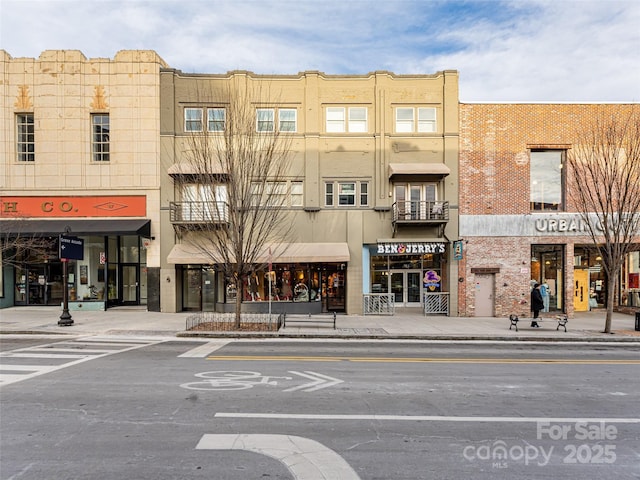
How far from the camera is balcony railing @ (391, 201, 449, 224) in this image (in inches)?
712

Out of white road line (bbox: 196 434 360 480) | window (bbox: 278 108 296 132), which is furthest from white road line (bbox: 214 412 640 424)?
window (bbox: 278 108 296 132)

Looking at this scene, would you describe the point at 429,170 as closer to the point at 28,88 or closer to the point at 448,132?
the point at 448,132

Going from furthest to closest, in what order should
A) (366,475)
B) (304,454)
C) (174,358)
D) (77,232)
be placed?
(77,232)
(174,358)
(304,454)
(366,475)

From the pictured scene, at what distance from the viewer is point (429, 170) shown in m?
18.0

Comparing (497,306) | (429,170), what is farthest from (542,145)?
(497,306)

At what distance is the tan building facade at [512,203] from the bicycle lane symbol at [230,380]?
44.1 feet

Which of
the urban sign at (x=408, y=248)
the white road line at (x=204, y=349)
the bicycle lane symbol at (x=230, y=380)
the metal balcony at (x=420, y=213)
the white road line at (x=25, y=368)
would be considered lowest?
the white road line at (x=204, y=349)

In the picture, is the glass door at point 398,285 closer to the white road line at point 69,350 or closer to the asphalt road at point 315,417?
the asphalt road at point 315,417

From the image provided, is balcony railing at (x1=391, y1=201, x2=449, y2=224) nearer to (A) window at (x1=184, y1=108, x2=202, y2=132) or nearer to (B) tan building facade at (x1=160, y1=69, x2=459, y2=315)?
(B) tan building facade at (x1=160, y1=69, x2=459, y2=315)

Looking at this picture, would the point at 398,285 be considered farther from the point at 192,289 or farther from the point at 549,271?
the point at 192,289

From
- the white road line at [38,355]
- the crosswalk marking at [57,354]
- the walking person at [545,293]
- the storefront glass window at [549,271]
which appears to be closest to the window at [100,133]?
the crosswalk marking at [57,354]

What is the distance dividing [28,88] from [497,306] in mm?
25938

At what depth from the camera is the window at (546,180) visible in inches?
741

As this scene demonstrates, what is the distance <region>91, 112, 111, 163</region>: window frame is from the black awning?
339 centimetres
